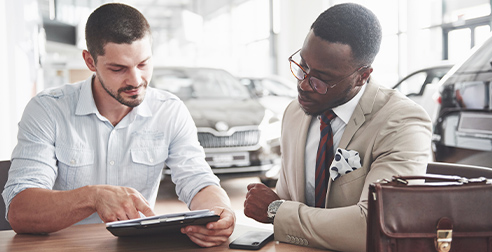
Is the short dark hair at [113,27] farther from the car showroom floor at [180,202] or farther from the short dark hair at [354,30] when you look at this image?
the car showroom floor at [180,202]

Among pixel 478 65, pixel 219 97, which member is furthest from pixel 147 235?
pixel 219 97

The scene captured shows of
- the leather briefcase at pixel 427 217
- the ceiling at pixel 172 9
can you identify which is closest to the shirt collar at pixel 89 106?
the leather briefcase at pixel 427 217

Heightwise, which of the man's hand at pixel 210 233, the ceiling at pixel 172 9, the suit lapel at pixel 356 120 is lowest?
the man's hand at pixel 210 233

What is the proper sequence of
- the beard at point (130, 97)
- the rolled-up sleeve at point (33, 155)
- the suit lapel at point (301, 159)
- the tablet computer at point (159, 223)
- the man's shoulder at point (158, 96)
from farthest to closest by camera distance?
the man's shoulder at point (158, 96)
the beard at point (130, 97)
the suit lapel at point (301, 159)
the rolled-up sleeve at point (33, 155)
the tablet computer at point (159, 223)

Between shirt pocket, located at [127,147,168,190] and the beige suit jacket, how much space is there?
527 mm

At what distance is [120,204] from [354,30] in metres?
0.88

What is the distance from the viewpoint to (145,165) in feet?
6.27

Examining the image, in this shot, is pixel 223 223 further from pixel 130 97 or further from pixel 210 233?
pixel 130 97

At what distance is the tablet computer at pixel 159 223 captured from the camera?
1224 millimetres

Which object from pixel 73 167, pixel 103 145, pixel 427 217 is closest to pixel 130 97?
pixel 103 145

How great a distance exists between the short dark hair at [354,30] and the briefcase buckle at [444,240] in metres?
0.78

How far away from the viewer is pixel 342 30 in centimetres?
162

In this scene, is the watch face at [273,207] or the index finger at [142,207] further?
the watch face at [273,207]

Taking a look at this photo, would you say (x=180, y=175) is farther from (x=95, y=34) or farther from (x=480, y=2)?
(x=480, y=2)
